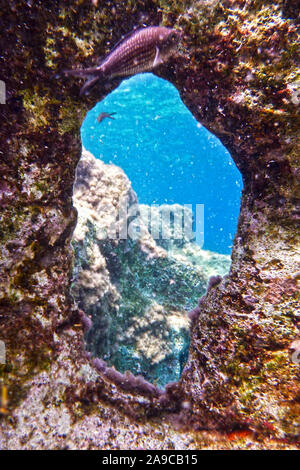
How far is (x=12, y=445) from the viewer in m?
1.58

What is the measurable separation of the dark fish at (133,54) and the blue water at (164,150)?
48.0 feet

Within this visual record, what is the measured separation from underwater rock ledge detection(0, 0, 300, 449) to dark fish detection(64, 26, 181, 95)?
471 mm

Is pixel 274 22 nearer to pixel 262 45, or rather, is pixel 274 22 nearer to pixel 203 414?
pixel 262 45

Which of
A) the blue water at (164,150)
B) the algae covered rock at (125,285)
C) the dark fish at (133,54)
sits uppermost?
the blue water at (164,150)

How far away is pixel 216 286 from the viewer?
2.23 meters

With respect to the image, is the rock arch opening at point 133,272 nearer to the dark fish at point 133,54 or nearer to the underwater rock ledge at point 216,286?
the underwater rock ledge at point 216,286

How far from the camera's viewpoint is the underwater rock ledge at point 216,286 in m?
1.73

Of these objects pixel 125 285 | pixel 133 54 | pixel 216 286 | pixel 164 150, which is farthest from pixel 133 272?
pixel 164 150

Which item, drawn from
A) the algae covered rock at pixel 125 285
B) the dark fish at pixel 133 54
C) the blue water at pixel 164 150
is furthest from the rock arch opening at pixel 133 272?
the blue water at pixel 164 150

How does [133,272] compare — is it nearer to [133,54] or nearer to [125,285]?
[125,285]

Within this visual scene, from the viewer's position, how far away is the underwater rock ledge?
5.68 ft

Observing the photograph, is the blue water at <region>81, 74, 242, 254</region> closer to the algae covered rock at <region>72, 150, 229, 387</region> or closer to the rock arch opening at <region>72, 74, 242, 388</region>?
the rock arch opening at <region>72, 74, 242, 388</region>

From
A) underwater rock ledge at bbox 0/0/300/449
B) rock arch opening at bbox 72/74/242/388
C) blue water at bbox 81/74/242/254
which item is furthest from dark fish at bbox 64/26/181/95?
blue water at bbox 81/74/242/254

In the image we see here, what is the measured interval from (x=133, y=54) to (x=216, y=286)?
1.90 meters
